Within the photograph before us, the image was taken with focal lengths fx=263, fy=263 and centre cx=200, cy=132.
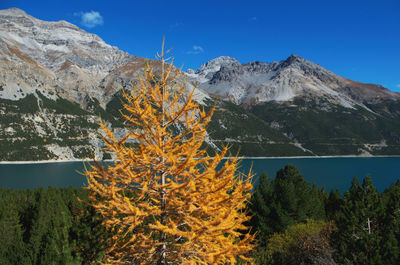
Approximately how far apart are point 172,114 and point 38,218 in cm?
2720

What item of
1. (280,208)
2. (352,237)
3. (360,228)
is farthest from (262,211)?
(352,237)

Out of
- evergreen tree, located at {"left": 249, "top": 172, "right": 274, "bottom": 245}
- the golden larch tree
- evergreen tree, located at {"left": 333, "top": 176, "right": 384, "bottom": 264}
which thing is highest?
the golden larch tree

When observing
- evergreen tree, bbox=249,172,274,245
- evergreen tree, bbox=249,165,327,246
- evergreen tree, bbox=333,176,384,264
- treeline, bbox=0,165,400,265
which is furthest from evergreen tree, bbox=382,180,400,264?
evergreen tree, bbox=249,172,274,245

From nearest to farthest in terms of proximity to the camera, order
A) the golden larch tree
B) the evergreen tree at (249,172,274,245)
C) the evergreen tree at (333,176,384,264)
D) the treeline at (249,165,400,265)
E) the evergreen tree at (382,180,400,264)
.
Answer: the golden larch tree, the evergreen tree at (382,180,400,264), the treeline at (249,165,400,265), the evergreen tree at (333,176,384,264), the evergreen tree at (249,172,274,245)

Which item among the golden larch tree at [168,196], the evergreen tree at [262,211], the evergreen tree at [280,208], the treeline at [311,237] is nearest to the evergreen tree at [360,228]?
the treeline at [311,237]

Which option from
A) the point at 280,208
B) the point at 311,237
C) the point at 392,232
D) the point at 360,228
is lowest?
the point at 280,208

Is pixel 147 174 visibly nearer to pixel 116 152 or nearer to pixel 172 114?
pixel 116 152

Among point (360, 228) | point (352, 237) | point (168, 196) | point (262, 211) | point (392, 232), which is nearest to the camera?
point (168, 196)

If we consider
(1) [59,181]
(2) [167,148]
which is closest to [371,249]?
(2) [167,148]

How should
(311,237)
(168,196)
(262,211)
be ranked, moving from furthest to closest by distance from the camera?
(262,211), (311,237), (168,196)

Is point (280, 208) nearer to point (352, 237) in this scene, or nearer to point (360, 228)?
point (360, 228)

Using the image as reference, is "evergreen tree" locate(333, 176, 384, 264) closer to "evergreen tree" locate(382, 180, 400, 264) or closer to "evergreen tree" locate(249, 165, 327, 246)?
"evergreen tree" locate(382, 180, 400, 264)

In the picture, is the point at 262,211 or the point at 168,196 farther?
the point at 262,211

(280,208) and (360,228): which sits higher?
(360,228)
